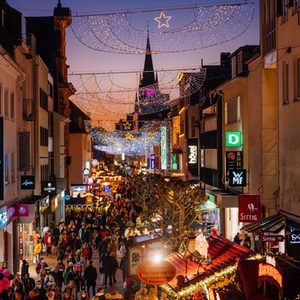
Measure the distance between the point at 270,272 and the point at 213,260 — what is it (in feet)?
17.3

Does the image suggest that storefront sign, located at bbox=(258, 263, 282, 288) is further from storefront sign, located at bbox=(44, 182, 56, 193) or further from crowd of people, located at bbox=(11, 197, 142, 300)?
storefront sign, located at bbox=(44, 182, 56, 193)

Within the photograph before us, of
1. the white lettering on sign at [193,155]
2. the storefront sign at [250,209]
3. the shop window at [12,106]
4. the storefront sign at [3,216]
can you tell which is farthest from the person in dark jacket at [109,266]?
the white lettering on sign at [193,155]

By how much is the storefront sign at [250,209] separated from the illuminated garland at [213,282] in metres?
11.1

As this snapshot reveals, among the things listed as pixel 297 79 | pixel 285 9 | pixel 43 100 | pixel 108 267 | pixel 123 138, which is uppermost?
pixel 285 9

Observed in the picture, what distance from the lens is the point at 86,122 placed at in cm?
8388

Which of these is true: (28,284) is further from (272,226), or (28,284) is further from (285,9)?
(285,9)

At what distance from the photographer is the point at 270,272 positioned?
9984 millimetres

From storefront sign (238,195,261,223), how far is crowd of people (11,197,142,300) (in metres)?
4.64

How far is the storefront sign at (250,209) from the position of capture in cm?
2539

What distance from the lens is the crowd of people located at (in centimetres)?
1909

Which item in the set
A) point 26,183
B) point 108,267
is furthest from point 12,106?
point 108,267

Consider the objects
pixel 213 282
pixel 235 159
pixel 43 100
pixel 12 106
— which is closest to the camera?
pixel 213 282

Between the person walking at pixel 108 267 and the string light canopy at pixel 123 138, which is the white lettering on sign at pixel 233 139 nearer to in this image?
the person walking at pixel 108 267

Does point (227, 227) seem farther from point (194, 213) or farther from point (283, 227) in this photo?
point (283, 227)
